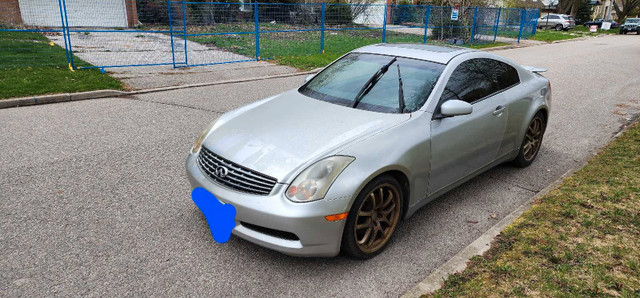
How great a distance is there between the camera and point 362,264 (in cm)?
330

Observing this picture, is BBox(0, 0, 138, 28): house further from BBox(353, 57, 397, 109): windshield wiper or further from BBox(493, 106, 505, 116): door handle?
BBox(493, 106, 505, 116): door handle

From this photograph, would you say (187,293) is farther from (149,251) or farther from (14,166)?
(14,166)

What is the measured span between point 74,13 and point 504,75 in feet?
42.7

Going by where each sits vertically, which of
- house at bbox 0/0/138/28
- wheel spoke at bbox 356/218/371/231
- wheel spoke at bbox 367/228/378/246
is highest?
house at bbox 0/0/138/28

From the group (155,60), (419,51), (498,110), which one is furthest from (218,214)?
(155,60)

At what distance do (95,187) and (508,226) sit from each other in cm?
386

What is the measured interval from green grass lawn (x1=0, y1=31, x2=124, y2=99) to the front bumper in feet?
23.3

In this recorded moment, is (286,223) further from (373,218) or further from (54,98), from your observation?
(54,98)

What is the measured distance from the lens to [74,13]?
1334cm

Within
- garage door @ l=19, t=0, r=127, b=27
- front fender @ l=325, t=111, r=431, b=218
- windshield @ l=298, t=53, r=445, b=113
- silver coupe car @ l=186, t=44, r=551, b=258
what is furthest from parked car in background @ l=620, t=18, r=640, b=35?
front fender @ l=325, t=111, r=431, b=218

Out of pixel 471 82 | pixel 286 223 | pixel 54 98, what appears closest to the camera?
pixel 286 223

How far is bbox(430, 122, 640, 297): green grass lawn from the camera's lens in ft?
9.39

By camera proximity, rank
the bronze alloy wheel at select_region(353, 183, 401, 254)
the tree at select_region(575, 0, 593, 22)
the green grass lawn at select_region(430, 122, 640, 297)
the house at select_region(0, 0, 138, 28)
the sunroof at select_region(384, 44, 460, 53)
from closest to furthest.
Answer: the green grass lawn at select_region(430, 122, 640, 297) → the bronze alloy wheel at select_region(353, 183, 401, 254) → the sunroof at select_region(384, 44, 460, 53) → the house at select_region(0, 0, 138, 28) → the tree at select_region(575, 0, 593, 22)

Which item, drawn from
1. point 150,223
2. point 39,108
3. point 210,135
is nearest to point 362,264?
point 210,135
